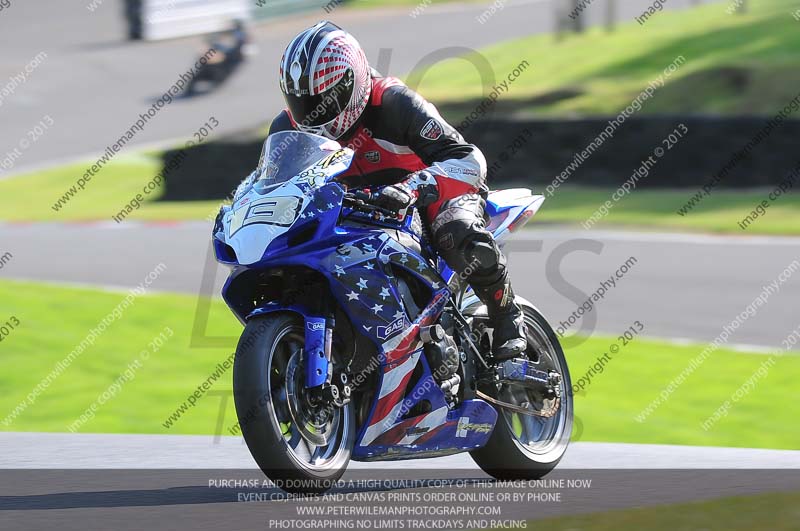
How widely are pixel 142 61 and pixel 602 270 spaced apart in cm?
1949

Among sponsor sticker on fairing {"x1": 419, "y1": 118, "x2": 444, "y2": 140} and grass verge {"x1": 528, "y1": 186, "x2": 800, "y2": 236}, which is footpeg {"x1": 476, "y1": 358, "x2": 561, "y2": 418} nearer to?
sponsor sticker on fairing {"x1": 419, "y1": 118, "x2": 444, "y2": 140}

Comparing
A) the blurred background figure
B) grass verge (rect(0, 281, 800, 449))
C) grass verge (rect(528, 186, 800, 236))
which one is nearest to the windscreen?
grass verge (rect(0, 281, 800, 449))

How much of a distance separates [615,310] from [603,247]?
12.4 ft

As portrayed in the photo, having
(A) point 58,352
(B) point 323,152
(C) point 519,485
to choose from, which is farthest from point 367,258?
(A) point 58,352

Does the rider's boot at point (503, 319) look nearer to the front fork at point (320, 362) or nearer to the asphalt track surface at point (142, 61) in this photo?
the front fork at point (320, 362)

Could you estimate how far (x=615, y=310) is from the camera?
40.1ft

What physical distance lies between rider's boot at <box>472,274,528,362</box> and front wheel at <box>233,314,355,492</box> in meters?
1.01

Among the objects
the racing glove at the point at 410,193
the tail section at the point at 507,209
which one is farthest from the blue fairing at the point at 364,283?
the tail section at the point at 507,209

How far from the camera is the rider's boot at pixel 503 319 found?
588cm

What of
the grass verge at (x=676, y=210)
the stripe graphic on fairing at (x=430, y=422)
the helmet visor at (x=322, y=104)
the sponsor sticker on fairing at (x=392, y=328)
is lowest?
the grass verge at (x=676, y=210)

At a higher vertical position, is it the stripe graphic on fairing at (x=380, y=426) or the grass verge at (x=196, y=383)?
the stripe graphic on fairing at (x=380, y=426)

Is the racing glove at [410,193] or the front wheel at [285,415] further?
the racing glove at [410,193]

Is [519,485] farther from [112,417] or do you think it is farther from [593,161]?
[593,161]

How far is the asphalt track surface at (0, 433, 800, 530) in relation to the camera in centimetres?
463
